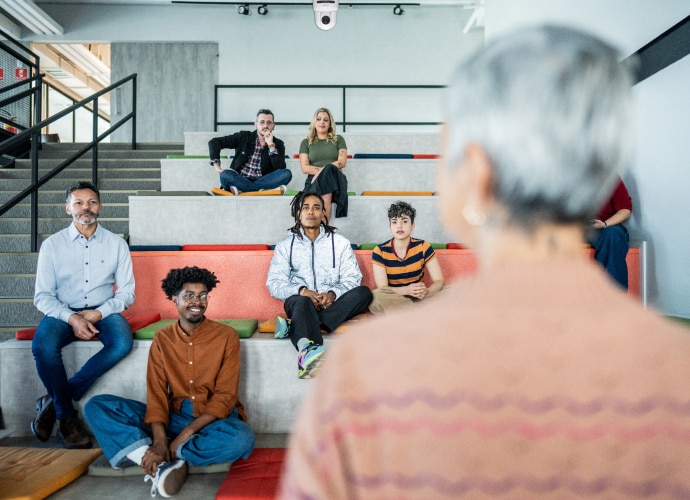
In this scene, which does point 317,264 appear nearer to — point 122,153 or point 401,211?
point 401,211

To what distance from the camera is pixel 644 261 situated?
360 centimetres

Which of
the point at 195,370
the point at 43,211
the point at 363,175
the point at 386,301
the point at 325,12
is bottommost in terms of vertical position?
the point at 195,370

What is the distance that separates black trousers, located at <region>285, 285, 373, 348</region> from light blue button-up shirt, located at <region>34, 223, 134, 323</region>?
884 mm

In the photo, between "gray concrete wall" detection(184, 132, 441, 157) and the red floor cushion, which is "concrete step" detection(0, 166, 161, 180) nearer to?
"gray concrete wall" detection(184, 132, 441, 157)

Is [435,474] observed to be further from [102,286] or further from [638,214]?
[638,214]

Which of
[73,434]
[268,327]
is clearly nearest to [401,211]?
[268,327]

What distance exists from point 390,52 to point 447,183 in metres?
8.48

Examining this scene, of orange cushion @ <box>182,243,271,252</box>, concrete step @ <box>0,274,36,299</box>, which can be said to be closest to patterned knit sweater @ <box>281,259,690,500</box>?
orange cushion @ <box>182,243,271,252</box>

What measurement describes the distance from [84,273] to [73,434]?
0.82 m

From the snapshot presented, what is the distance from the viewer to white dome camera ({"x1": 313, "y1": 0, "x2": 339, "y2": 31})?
636 cm

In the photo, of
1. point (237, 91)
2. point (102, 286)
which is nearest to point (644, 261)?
point (102, 286)

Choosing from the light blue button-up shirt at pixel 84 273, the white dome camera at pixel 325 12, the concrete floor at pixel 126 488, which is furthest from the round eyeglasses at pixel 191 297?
the white dome camera at pixel 325 12

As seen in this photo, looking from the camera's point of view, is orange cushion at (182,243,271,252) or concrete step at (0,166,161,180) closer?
orange cushion at (182,243,271,252)

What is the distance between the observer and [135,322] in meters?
3.06
